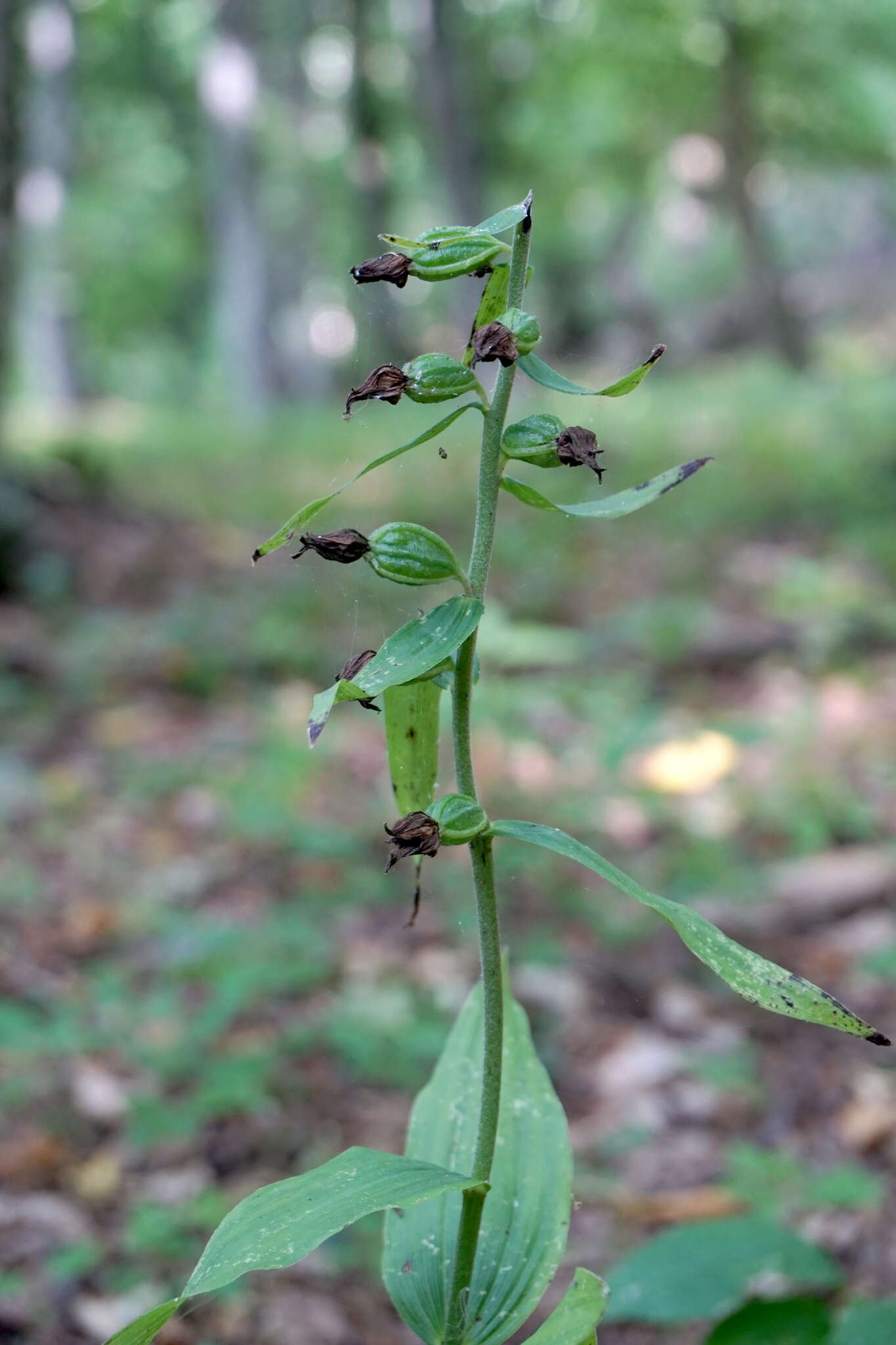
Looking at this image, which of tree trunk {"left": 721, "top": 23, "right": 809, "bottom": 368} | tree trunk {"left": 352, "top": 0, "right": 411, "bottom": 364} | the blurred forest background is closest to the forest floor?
the blurred forest background

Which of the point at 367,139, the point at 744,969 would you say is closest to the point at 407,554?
the point at 744,969

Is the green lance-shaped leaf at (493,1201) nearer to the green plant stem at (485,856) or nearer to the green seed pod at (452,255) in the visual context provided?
the green plant stem at (485,856)

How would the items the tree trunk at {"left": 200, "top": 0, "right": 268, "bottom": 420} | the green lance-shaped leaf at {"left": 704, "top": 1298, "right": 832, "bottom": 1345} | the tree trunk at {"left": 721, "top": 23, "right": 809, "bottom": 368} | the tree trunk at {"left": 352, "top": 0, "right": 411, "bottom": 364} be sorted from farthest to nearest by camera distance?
the tree trunk at {"left": 352, "top": 0, "right": 411, "bottom": 364}, the tree trunk at {"left": 200, "top": 0, "right": 268, "bottom": 420}, the tree trunk at {"left": 721, "top": 23, "right": 809, "bottom": 368}, the green lance-shaped leaf at {"left": 704, "top": 1298, "right": 832, "bottom": 1345}

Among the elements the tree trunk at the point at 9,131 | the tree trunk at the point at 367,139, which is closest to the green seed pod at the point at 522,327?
the tree trunk at the point at 9,131

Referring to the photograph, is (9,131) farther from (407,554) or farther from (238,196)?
(238,196)

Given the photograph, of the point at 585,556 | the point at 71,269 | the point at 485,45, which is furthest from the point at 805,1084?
the point at 485,45

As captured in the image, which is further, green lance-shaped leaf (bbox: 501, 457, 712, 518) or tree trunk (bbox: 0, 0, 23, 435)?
tree trunk (bbox: 0, 0, 23, 435)

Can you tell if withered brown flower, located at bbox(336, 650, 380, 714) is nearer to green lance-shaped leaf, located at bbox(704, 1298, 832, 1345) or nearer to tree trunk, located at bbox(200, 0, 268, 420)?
green lance-shaped leaf, located at bbox(704, 1298, 832, 1345)

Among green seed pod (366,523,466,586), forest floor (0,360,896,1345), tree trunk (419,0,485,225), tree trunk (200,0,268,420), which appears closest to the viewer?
green seed pod (366,523,466,586)
